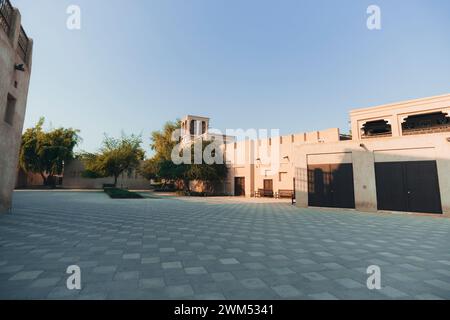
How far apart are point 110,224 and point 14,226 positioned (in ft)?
9.16

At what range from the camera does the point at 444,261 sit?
4.38 metres

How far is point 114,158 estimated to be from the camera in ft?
97.4

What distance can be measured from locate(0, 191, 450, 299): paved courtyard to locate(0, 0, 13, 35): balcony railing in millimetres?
7470

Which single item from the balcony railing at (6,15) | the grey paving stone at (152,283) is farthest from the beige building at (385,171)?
the balcony railing at (6,15)

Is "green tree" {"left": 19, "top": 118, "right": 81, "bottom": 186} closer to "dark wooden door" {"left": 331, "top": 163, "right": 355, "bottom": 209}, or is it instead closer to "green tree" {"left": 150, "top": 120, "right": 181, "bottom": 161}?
"green tree" {"left": 150, "top": 120, "right": 181, "bottom": 161}

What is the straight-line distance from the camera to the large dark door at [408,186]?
36.4 ft

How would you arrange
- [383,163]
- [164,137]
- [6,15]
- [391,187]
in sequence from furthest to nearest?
[164,137]
[383,163]
[391,187]
[6,15]

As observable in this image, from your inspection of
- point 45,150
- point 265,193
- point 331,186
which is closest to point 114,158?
point 45,150

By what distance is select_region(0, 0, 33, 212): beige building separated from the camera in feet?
27.8

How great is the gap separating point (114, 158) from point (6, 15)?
886 inches

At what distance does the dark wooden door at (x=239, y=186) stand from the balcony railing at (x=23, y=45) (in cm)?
2089

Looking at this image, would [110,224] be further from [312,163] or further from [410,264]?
[312,163]

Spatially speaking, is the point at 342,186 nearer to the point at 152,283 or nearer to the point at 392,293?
the point at 392,293
